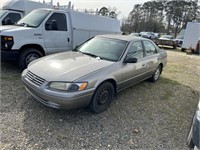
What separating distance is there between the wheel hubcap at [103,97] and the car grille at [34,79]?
43.8 inches

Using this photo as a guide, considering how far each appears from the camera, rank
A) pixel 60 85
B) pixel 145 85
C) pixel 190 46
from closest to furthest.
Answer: pixel 60 85 → pixel 145 85 → pixel 190 46

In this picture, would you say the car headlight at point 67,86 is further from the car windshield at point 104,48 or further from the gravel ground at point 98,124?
the car windshield at point 104,48

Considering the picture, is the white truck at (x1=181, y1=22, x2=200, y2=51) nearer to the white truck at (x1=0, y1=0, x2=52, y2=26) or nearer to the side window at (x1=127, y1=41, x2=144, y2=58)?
the white truck at (x1=0, y1=0, x2=52, y2=26)

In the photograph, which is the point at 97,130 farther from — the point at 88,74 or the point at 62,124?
the point at 88,74

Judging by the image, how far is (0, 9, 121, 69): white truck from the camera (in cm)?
524

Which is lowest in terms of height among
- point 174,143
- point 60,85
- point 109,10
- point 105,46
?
point 174,143

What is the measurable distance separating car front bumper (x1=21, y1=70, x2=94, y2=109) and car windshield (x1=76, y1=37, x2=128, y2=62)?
3.72 feet

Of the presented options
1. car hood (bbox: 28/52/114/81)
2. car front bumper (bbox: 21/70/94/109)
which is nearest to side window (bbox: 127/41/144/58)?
car hood (bbox: 28/52/114/81)

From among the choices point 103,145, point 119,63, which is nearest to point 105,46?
point 119,63

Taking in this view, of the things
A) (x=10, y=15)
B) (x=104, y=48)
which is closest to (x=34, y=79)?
(x=104, y=48)

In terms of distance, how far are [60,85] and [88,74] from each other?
525mm

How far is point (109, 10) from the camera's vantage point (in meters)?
51.6

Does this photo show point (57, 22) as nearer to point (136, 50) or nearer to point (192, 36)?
point (136, 50)

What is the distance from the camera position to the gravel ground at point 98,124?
9.61 ft
